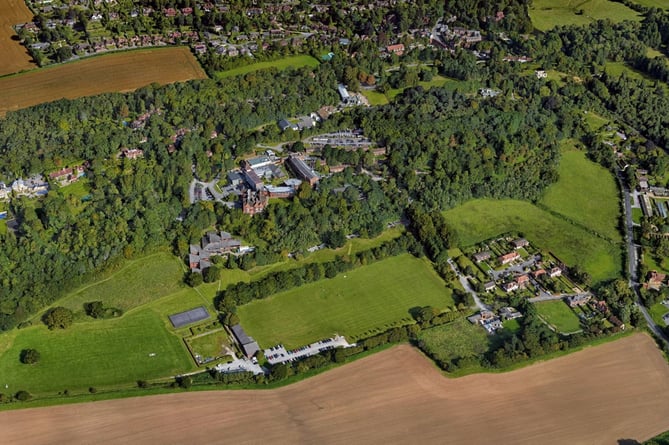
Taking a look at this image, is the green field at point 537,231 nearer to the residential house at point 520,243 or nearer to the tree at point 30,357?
the residential house at point 520,243

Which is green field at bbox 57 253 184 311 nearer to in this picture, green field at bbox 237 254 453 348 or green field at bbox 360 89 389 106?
green field at bbox 237 254 453 348

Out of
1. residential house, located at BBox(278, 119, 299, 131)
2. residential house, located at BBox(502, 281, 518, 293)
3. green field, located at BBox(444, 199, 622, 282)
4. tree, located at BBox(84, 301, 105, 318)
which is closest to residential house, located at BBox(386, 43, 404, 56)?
residential house, located at BBox(278, 119, 299, 131)

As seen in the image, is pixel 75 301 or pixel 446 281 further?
pixel 446 281

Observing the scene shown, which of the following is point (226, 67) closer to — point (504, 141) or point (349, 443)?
point (504, 141)

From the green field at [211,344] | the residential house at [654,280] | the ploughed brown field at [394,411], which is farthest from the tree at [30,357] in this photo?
the residential house at [654,280]

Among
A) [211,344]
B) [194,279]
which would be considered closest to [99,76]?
[194,279]

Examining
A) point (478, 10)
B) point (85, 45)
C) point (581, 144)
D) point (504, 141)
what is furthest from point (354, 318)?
point (478, 10)

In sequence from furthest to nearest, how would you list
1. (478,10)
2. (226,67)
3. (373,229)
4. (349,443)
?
(478,10) → (226,67) → (373,229) → (349,443)
